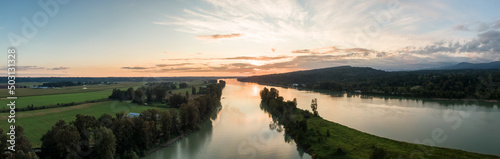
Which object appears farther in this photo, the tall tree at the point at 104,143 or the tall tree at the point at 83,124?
the tall tree at the point at 83,124

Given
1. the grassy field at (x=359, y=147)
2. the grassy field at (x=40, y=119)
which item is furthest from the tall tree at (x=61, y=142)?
the grassy field at (x=359, y=147)

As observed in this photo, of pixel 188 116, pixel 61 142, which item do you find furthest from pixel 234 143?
pixel 61 142

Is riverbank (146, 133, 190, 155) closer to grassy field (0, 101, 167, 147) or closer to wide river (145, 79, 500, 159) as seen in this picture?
wide river (145, 79, 500, 159)

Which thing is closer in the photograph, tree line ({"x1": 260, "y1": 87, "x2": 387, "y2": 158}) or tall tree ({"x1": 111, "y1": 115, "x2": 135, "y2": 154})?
tall tree ({"x1": 111, "y1": 115, "x2": 135, "y2": 154})

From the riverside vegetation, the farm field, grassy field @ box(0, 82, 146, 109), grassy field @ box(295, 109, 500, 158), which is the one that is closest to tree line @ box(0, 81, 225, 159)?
the riverside vegetation

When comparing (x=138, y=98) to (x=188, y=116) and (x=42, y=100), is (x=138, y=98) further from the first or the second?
(x=188, y=116)

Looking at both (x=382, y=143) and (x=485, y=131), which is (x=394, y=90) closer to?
(x=485, y=131)

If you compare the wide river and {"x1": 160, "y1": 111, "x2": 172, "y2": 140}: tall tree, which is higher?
{"x1": 160, "y1": 111, "x2": 172, "y2": 140}: tall tree

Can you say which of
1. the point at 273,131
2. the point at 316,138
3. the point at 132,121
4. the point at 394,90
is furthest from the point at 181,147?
the point at 394,90

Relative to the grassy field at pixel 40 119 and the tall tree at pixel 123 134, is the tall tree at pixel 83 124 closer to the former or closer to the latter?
the tall tree at pixel 123 134
